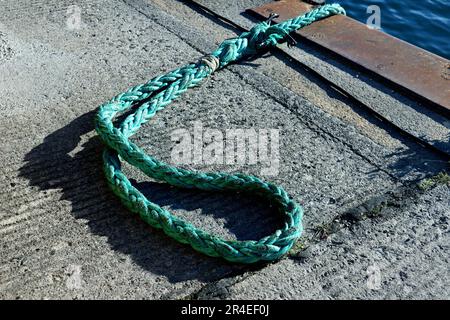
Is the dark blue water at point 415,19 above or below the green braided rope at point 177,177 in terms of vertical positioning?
below

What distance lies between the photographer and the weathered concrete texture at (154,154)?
2.19m

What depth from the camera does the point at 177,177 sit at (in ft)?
8.25

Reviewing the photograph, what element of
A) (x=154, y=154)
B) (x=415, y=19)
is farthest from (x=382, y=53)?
(x=415, y=19)

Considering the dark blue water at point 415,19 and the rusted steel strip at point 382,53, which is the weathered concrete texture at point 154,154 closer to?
the rusted steel strip at point 382,53

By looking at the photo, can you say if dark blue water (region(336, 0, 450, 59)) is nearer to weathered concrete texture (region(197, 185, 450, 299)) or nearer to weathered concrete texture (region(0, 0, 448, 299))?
weathered concrete texture (region(0, 0, 448, 299))

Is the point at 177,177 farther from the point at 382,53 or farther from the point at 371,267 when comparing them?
the point at 382,53

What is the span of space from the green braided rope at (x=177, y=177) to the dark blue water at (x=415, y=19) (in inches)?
92.5

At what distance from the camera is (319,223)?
7.95ft

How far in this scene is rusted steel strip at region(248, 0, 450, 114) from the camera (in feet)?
10.6

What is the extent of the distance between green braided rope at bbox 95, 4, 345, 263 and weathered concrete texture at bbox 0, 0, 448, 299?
0.20 ft

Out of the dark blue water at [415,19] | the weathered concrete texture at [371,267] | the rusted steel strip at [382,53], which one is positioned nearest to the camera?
the weathered concrete texture at [371,267]

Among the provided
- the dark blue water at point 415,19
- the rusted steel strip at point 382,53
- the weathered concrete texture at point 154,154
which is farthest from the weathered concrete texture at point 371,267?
the dark blue water at point 415,19

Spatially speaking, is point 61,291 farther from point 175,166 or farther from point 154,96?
point 154,96
